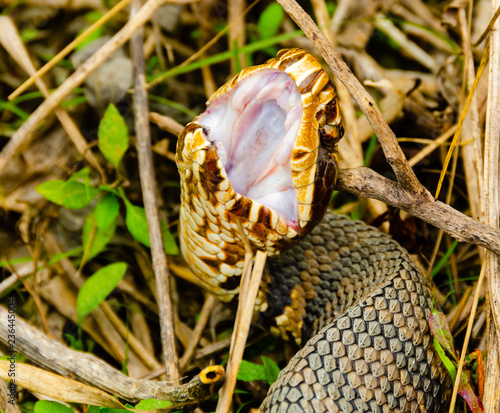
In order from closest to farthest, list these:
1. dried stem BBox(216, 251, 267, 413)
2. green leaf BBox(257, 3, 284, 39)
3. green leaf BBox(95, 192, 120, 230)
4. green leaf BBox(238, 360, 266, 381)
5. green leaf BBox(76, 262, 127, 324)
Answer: dried stem BBox(216, 251, 267, 413)
green leaf BBox(238, 360, 266, 381)
green leaf BBox(76, 262, 127, 324)
green leaf BBox(95, 192, 120, 230)
green leaf BBox(257, 3, 284, 39)

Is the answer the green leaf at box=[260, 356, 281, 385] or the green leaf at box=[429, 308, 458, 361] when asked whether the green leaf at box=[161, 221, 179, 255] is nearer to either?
the green leaf at box=[260, 356, 281, 385]

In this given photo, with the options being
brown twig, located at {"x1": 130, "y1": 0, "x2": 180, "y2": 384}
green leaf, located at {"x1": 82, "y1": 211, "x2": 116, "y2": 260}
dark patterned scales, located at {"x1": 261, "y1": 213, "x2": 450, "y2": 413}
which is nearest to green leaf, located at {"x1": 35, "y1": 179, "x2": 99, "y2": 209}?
green leaf, located at {"x1": 82, "y1": 211, "x2": 116, "y2": 260}

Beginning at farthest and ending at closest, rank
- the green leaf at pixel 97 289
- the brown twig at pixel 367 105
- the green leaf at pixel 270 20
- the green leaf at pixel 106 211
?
the green leaf at pixel 270 20
the green leaf at pixel 106 211
the green leaf at pixel 97 289
the brown twig at pixel 367 105

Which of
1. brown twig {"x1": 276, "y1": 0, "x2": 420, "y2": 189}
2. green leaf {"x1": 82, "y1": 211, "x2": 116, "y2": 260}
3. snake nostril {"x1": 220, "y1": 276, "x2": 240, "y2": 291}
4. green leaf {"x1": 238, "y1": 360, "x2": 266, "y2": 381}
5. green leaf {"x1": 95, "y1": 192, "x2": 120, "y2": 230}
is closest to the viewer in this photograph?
brown twig {"x1": 276, "y1": 0, "x2": 420, "y2": 189}

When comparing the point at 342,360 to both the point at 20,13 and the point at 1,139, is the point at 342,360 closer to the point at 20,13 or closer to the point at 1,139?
the point at 1,139

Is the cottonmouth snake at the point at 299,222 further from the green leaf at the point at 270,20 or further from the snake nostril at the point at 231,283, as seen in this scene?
the green leaf at the point at 270,20

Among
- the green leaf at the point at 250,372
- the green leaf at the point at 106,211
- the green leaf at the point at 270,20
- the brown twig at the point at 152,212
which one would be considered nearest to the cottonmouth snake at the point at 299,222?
the green leaf at the point at 250,372

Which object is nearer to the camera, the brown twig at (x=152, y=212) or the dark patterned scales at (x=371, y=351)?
the dark patterned scales at (x=371, y=351)

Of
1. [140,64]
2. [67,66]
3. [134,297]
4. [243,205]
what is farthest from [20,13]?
[243,205]
